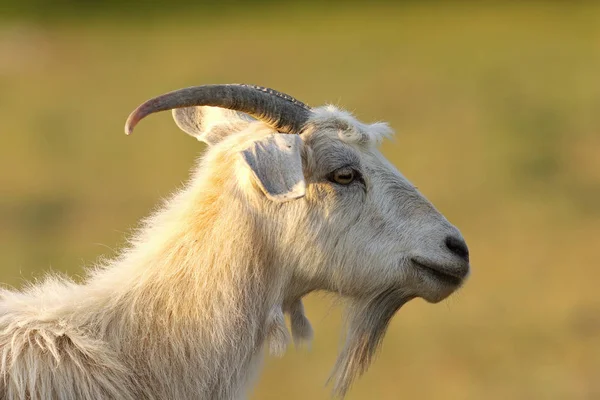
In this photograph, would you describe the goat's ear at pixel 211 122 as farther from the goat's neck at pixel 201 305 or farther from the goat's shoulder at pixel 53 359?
the goat's shoulder at pixel 53 359

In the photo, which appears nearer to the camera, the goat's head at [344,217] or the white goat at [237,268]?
the white goat at [237,268]

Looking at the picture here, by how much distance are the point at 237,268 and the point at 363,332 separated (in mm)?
821

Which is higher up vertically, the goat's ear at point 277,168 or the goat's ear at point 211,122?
the goat's ear at point 211,122

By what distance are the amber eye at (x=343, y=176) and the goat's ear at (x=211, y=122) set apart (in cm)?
68

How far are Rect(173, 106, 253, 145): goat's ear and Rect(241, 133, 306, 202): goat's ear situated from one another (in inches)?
32.9

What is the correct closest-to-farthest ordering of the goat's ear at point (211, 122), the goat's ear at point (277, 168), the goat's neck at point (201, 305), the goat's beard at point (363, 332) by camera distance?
the goat's ear at point (277, 168), the goat's neck at point (201, 305), the goat's beard at point (363, 332), the goat's ear at point (211, 122)

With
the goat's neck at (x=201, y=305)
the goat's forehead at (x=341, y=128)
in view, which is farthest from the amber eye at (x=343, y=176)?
the goat's neck at (x=201, y=305)

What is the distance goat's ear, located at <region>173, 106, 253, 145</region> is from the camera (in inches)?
218

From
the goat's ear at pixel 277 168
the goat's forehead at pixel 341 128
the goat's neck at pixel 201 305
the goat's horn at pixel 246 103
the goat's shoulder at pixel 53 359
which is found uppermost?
the goat's forehead at pixel 341 128

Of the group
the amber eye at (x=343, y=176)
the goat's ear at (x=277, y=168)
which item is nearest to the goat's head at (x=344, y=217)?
the amber eye at (x=343, y=176)

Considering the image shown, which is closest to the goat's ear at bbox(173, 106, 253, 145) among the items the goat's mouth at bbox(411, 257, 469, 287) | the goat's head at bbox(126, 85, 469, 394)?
the goat's head at bbox(126, 85, 469, 394)

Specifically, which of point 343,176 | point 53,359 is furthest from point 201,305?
point 343,176

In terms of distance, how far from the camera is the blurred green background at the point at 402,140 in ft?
41.8

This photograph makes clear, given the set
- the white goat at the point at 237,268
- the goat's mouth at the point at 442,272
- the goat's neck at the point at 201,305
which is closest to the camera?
the white goat at the point at 237,268
